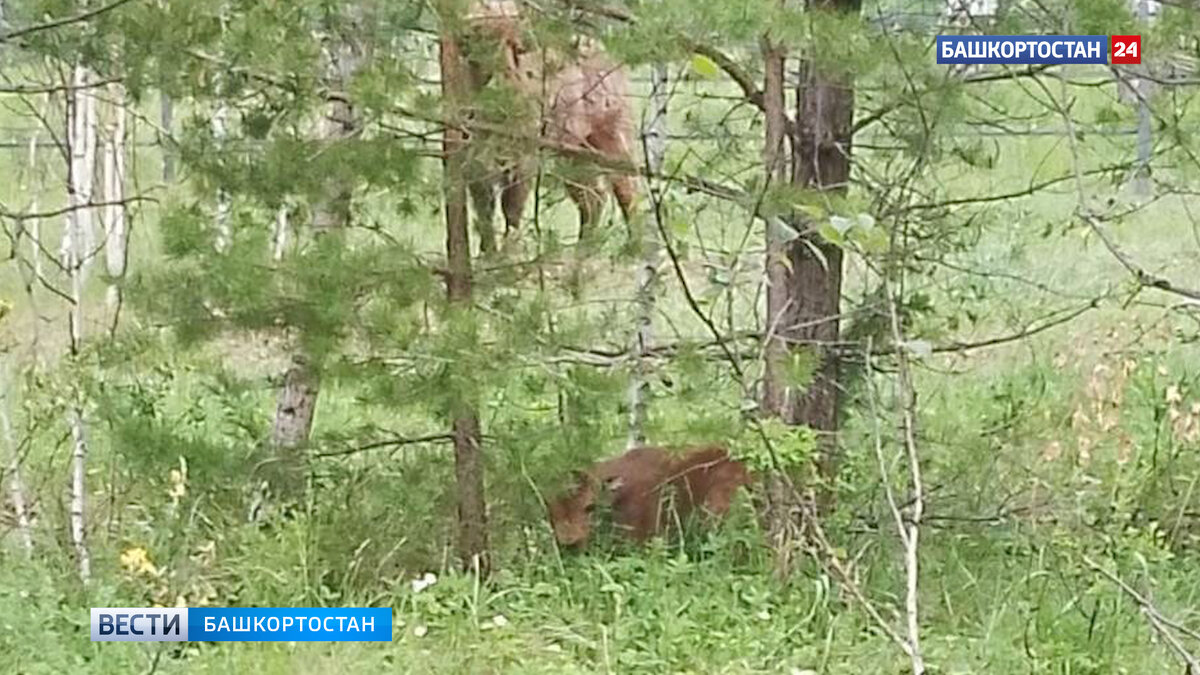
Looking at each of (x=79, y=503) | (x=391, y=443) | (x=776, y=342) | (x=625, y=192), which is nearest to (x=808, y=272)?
(x=776, y=342)

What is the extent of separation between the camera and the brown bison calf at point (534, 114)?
4.47 m

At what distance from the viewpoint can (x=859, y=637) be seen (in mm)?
4301

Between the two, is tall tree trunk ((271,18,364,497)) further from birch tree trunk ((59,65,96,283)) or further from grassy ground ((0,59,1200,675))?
birch tree trunk ((59,65,96,283))

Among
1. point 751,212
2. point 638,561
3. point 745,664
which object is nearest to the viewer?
point 745,664

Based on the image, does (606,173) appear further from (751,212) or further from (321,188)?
(321,188)

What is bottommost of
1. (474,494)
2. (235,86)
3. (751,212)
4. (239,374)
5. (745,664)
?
(745,664)

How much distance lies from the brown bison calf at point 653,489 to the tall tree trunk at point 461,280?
0.87 ft

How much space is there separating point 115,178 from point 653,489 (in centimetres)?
201

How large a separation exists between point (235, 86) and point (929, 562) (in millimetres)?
2327

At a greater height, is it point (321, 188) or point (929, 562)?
point (321, 188)

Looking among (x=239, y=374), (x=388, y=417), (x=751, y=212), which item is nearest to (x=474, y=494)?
(x=388, y=417)

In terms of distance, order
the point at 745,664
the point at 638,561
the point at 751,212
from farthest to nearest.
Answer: the point at 638,561 → the point at 751,212 → the point at 745,664

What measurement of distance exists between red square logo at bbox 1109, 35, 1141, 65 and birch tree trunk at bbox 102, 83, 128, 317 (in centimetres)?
257

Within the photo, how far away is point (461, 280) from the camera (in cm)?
461
